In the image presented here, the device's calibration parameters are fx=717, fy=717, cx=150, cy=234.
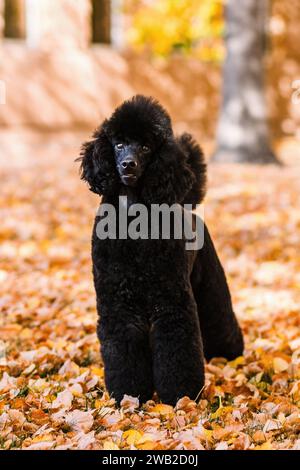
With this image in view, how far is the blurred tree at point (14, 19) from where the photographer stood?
616 inches

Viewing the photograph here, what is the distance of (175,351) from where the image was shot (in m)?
3.80

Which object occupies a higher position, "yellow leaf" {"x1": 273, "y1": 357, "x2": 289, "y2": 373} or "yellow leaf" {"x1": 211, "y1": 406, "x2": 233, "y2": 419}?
"yellow leaf" {"x1": 273, "y1": 357, "x2": 289, "y2": 373}

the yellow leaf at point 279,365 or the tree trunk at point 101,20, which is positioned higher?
the tree trunk at point 101,20

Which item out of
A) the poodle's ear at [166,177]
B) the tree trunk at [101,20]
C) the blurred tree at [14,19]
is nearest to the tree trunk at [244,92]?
the tree trunk at [101,20]

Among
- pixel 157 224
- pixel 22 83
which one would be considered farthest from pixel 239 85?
pixel 157 224

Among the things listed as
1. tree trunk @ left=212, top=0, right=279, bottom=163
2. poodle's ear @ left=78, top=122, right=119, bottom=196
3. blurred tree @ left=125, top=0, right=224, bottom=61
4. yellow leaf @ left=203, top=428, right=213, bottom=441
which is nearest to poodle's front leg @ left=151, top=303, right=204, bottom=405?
yellow leaf @ left=203, top=428, right=213, bottom=441

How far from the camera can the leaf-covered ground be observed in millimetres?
3541

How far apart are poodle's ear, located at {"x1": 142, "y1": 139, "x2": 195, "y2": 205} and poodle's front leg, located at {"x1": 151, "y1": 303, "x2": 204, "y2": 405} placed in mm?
579

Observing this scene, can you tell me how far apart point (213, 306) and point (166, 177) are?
1053 millimetres

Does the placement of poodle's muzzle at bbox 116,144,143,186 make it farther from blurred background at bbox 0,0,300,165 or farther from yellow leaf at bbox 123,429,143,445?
blurred background at bbox 0,0,300,165

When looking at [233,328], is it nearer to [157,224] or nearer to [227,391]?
[227,391]

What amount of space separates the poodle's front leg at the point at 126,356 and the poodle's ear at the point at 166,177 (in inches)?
25.7

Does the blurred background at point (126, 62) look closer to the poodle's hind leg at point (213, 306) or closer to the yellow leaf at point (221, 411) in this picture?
the poodle's hind leg at point (213, 306)

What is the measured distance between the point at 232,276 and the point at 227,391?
10.5ft
